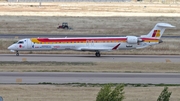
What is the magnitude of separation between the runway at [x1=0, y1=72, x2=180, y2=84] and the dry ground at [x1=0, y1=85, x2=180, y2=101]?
99.1 inches

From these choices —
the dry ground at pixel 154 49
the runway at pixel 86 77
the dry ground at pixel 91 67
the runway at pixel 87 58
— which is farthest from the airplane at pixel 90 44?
A: the runway at pixel 86 77

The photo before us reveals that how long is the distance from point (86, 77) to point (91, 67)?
6038mm

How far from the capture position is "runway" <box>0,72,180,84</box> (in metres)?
33.1

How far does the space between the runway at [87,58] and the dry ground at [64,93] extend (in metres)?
15.8

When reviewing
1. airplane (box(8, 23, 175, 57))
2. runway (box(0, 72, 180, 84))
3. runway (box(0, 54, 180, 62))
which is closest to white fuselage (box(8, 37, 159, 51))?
airplane (box(8, 23, 175, 57))

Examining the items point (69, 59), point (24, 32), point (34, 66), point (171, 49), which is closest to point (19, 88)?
point (34, 66)

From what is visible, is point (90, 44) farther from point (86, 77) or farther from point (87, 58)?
point (86, 77)

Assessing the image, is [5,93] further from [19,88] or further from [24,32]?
[24,32]

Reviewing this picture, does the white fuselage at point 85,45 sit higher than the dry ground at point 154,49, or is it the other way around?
the white fuselage at point 85,45

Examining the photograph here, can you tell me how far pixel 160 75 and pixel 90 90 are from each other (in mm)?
8855

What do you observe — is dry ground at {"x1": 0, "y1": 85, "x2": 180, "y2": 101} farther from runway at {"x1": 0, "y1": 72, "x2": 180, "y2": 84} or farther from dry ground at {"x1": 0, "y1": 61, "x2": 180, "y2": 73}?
dry ground at {"x1": 0, "y1": 61, "x2": 180, "y2": 73}

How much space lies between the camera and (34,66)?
4094 centimetres

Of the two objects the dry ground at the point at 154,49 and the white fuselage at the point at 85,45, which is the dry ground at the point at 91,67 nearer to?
the white fuselage at the point at 85,45

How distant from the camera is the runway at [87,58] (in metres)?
46.2
